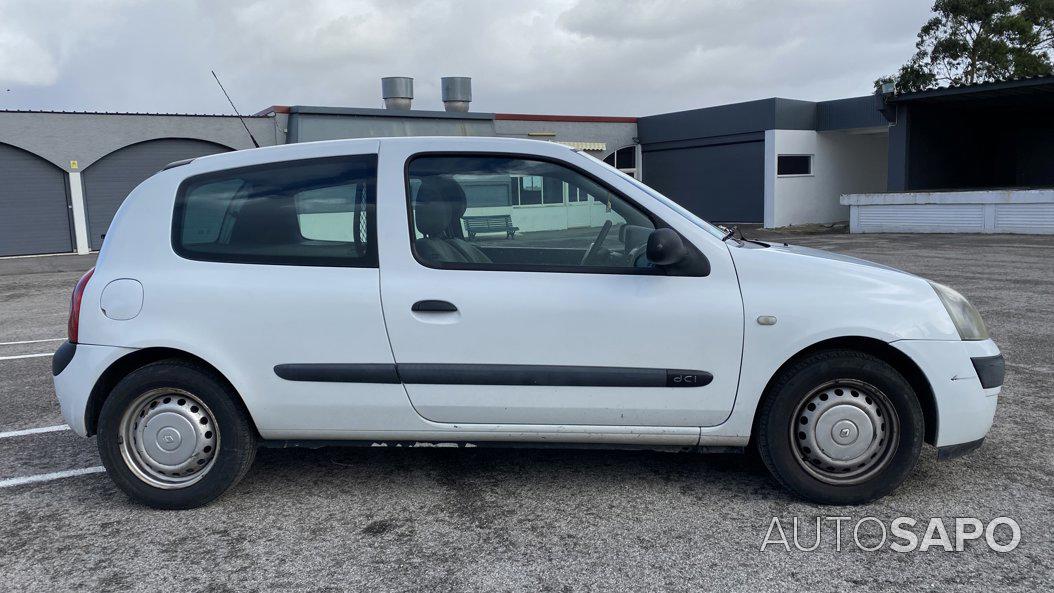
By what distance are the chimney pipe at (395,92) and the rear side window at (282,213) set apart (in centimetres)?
2576

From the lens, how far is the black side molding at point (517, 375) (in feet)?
11.8

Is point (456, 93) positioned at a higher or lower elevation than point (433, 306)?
higher

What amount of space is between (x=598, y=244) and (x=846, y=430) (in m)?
1.37

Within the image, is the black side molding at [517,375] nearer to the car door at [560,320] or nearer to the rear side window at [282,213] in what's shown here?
the car door at [560,320]

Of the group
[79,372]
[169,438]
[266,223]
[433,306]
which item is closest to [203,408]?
[169,438]

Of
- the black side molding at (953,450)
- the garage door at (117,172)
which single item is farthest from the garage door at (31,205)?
the black side molding at (953,450)

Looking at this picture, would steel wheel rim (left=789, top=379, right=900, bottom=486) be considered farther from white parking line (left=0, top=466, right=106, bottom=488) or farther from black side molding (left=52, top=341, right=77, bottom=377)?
white parking line (left=0, top=466, right=106, bottom=488)

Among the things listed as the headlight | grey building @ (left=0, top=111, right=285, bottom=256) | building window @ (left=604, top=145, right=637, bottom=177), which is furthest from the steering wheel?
building window @ (left=604, top=145, right=637, bottom=177)

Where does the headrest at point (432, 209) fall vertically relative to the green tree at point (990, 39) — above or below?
below

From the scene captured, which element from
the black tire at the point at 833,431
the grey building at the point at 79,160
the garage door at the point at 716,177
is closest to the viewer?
the black tire at the point at 833,431

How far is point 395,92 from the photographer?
28.9 metres

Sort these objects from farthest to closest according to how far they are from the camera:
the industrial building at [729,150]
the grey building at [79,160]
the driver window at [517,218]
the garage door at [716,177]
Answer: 1. the garage door at [716,177]
2. the grey building at [79,160]
3. the industrial building at [729,150]
4. the driver window at [517,218]

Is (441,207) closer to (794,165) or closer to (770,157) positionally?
(770,157)

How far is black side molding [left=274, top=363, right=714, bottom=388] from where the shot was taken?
3.61 metres
